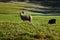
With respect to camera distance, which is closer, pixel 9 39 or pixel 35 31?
pixel 9 39

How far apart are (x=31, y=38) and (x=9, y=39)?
116cm

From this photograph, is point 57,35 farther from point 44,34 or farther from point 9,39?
point 9,39

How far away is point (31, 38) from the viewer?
1125 centimetres

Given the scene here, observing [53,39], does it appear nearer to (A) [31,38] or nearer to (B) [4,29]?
(A) [31,38]

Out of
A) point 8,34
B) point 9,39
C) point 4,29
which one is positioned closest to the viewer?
point 9,39

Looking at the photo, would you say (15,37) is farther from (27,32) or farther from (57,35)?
(57,35)

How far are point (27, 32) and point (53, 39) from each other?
1.74 m

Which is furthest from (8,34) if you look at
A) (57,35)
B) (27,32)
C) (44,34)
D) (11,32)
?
(57,35)

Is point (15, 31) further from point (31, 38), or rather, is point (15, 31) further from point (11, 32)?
point (31, 38)

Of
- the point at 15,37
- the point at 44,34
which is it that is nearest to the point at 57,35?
the point at 44,34

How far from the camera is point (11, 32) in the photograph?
12.2 metres

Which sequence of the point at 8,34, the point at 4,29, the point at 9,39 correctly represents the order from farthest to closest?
the point at 4,29 < the point at 8,34 < the point at 9,39

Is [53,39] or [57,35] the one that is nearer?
[53,39]

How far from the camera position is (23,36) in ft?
37.4
